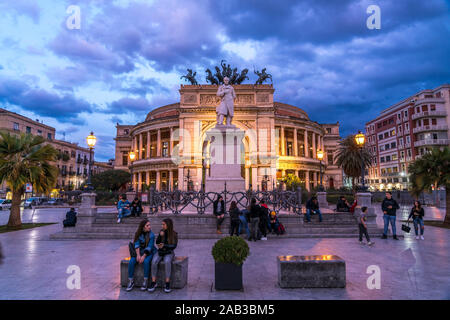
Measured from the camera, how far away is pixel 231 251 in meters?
5.71

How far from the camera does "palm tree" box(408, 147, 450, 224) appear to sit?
653 inches

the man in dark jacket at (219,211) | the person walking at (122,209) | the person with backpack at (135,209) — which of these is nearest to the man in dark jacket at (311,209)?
the man in dark jacket at (219,211)

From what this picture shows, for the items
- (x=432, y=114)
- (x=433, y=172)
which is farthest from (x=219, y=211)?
(x=432, y=114)

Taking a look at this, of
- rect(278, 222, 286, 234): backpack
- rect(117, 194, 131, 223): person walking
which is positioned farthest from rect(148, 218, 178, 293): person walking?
rect(117, 194, 131, 223): person walking

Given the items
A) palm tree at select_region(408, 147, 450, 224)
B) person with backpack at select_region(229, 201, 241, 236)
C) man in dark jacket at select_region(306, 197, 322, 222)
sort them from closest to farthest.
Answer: person with backpack at select_region(229, 201, 241, 236) → man in dark jacket at select_region(306, 197, 322, 222) → palm tree at select_region(408, 147, 450, 224)

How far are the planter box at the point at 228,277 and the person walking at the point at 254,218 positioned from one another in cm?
619

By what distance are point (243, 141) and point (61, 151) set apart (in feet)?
167

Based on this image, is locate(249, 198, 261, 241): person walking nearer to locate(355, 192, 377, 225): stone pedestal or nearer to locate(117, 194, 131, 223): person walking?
locate(355, 192, 377, 225): stone pedestal

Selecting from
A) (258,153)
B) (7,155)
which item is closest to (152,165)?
(258,153)

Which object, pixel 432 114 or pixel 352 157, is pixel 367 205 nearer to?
pixel 352 157

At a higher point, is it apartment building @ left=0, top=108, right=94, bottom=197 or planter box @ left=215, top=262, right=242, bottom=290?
apartment building @ left=0, top=108, right=94, bottom=197

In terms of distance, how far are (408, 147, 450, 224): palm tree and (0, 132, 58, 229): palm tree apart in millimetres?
23487

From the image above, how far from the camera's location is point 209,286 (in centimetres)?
600
